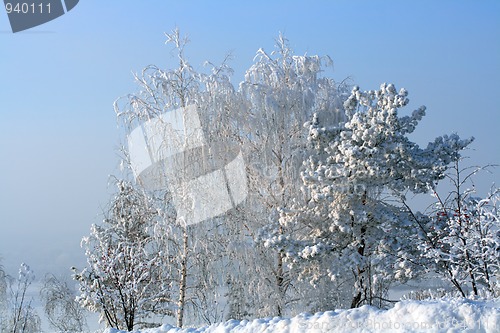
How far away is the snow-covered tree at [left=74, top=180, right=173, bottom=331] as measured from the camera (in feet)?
47.0

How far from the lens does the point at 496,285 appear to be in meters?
10.7

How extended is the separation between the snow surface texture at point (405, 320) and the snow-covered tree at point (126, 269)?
6019 millimetres

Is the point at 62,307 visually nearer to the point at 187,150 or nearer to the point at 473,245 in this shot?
the point at 187,150

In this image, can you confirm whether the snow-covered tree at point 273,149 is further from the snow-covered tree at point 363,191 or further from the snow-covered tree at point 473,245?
the snow-covered tree at point 473,245

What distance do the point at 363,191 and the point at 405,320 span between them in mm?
7194

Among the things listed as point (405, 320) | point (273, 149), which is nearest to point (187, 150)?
point (273, 149)

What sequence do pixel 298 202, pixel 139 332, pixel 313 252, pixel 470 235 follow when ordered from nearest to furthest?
pixel 139 332 → pixel 470 235 → pixel 313 252 → pixel 298 202

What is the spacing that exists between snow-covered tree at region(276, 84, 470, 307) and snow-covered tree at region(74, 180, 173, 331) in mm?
3491

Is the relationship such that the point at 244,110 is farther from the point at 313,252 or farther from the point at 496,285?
the point at 496,285

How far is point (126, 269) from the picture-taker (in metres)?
14.4

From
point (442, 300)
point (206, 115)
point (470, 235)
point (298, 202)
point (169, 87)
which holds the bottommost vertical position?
point (442, 300)

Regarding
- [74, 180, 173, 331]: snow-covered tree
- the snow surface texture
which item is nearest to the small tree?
[74, 180, 173, 331]: snow-covered tree

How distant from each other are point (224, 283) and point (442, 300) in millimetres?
7793

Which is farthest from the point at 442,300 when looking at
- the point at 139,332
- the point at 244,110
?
the point at 244,110
